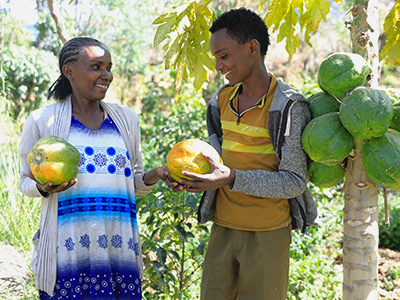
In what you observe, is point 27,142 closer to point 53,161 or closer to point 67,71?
point 53,161

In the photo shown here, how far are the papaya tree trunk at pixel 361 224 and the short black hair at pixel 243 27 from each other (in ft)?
1.71

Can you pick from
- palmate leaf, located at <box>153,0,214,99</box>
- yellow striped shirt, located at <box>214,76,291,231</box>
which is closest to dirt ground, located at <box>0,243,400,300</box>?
yellow striped shirt, located at <box>214,76,291,231</box>


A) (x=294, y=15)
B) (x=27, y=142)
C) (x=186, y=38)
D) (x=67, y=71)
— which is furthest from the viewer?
Answer: (x=294, y=15)

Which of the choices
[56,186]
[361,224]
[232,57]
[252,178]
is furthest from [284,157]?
[56,186]

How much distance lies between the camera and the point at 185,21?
7.64 feet

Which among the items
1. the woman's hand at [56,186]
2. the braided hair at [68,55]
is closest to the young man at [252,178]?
the woman's hand at [56,186]

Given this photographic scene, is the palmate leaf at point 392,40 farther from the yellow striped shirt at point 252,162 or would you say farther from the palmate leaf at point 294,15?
the yellow striped shirt at point 252,162

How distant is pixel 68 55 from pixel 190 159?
869mm

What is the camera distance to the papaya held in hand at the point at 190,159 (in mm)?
2115

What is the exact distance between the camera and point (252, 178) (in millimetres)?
2131

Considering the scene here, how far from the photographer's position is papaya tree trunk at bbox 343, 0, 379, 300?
2.05 m

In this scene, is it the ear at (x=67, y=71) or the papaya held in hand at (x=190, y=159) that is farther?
the ear at (x=67, y=71)

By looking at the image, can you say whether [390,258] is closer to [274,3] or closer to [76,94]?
[274,3]

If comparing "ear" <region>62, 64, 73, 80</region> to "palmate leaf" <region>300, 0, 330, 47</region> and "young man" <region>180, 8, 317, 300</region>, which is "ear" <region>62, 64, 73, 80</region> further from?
"palmate leaf" <region>300, 0, 330, 47</region>
